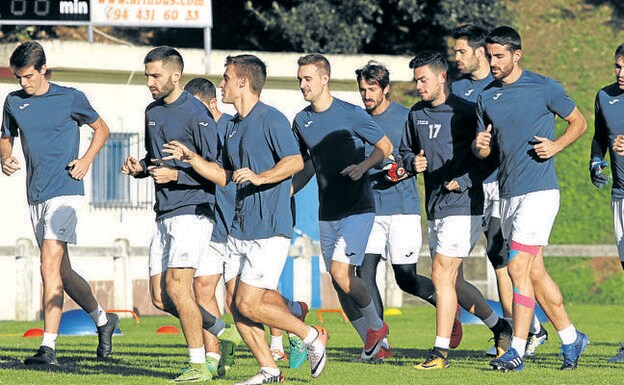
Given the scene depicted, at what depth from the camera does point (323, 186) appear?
1223 centimetres

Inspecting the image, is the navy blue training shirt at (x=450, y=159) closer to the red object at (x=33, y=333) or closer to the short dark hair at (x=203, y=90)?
the short dark hair at (x=203, y=90)

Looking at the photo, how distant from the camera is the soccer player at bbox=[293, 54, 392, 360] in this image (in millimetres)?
11945

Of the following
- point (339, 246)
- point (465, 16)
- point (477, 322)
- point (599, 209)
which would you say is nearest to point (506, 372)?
point (339, 246)

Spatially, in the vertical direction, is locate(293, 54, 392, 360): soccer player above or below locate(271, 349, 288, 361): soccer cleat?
above

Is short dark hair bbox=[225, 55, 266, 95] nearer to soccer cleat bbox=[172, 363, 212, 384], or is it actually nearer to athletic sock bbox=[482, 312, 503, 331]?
soccer cleat bbox=[172, 363, 212, 384]

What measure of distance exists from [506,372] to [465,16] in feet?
73.4

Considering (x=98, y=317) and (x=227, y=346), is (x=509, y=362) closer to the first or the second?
(x=227, y=346)

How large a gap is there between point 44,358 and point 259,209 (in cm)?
273

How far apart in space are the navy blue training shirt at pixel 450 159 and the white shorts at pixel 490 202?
0.24 meters

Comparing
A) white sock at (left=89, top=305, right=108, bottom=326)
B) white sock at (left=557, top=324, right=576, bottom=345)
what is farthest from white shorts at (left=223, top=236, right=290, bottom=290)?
white sock at (left=89, top=305, right=108, bottom=326)

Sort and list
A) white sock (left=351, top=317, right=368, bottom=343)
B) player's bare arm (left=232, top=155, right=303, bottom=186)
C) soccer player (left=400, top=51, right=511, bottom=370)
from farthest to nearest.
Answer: white sock (left=351, top=317, right=368, bottom=343)
soccer player (left=400, top=51, right=511, bottom=370)
player's bare arm (left=232, top=155, right=303, bottom=186)

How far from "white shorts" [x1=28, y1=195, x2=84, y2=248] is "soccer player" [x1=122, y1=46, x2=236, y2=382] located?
1.53 m

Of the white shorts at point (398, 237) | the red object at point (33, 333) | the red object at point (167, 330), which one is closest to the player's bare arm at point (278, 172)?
the white shorts at point (398, 237)

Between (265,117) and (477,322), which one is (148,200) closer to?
(477,322)
